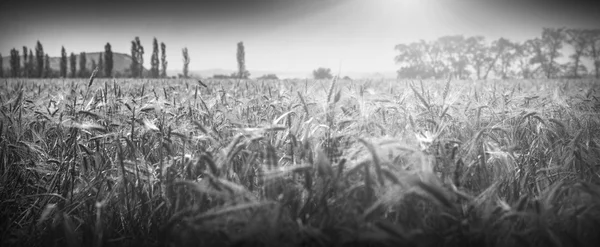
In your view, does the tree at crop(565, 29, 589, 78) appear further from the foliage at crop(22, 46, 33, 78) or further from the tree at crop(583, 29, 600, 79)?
the foliage at crop(22, 46, 33, 78)

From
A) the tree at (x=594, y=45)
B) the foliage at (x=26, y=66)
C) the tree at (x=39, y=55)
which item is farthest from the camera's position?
the tree at (x=39, y=55)

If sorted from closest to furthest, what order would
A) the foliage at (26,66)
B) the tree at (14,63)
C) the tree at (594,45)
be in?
the tree at (594,45), the tree at (14,63), the foliage at (26,66)

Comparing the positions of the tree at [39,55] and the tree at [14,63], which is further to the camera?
the tree at [39,55]

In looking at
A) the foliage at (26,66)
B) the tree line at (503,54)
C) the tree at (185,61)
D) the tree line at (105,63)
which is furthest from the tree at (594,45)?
the foliage at (26,66)

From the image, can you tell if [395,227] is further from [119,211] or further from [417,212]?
[119,211]

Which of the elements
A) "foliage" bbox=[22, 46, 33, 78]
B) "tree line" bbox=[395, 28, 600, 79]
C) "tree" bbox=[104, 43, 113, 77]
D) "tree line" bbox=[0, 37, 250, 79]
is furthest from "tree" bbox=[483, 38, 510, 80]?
"foliage" bbox=[22, 46, 33, 78]

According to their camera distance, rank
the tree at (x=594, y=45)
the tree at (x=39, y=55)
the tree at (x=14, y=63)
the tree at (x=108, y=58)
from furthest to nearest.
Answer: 1. the tree at (x=39, y=55)
2. the tree at (x=14, y=63)
3. the tree at (x=108, y=58)
4. the tree at (x=594, y=45)

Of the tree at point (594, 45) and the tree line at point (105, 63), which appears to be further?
the tree line at point (105, 63)

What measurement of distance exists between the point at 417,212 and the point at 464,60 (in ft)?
258

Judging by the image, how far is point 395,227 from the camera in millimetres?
833

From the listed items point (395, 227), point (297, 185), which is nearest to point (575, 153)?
point (395, 227)

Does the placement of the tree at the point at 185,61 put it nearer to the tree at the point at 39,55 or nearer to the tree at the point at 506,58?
the tree at the point at 39,55

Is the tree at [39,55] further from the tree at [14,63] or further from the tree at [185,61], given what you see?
the tree at [185,61]

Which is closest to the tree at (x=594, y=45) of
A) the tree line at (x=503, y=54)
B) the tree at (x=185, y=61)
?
the tree line at (x=503, y=54)
